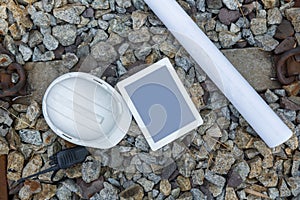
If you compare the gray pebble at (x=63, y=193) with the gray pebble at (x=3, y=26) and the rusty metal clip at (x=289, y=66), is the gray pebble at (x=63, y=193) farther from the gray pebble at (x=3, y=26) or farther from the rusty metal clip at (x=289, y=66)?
the rusty metal clip at (x=289, y=66)

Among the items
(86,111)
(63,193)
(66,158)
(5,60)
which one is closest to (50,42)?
(5,60)

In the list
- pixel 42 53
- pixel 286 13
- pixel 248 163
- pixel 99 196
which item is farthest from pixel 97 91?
pixel 286 13

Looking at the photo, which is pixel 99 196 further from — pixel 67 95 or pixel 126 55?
pixel 126 55

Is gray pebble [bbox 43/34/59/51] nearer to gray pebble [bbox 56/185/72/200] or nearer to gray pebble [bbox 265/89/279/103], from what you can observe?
gray pebble [bbox 56/185/72/200]

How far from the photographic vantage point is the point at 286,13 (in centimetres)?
165

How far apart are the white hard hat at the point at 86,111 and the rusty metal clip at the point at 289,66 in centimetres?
52

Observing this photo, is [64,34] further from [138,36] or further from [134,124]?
[134,124]

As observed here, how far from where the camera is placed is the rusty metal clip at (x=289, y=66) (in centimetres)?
161

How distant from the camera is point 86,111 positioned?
5.00 ft

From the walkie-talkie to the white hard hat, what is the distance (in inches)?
1.2

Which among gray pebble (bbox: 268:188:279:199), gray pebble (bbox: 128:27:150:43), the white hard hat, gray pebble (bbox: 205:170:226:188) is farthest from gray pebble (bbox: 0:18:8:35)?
gray pebble (bbox: 268:188:279:199)

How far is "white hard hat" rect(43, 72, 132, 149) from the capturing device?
1.51m

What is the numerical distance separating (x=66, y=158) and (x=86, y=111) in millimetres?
161

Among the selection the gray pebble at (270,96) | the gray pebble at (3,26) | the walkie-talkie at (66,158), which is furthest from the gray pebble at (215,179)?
the gray pebble at (3,26)
